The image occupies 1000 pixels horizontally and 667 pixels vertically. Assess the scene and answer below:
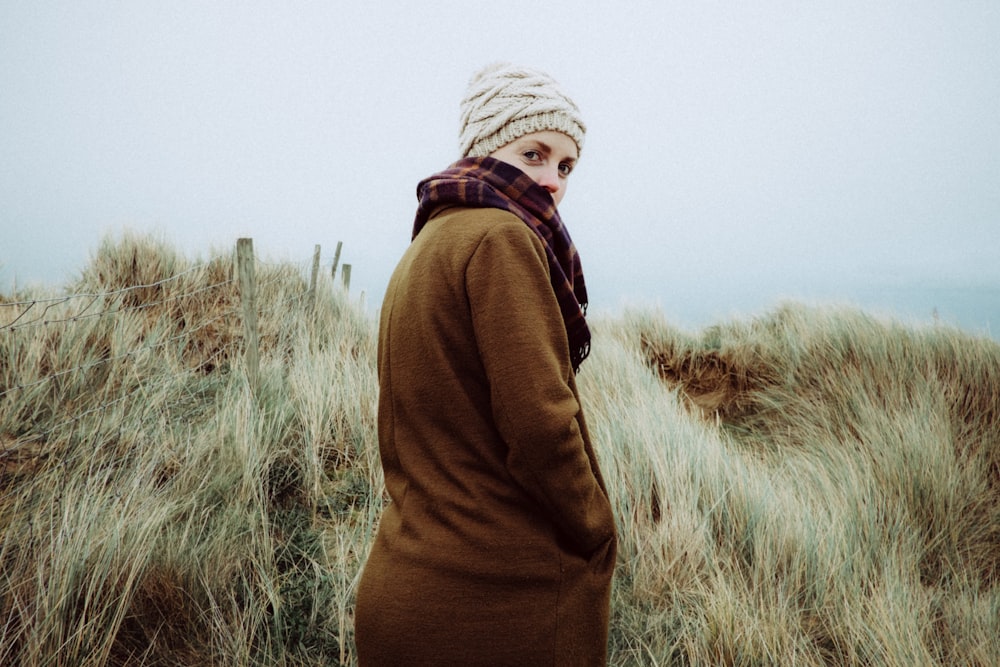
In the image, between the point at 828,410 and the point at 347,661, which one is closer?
the point at 347,661

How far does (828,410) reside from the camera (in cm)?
507

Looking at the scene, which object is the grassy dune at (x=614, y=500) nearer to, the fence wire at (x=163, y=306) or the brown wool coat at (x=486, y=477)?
the fence wire at (x=163, y=306)

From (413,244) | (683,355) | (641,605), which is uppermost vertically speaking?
(413,244)

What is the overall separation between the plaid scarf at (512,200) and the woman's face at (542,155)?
9cm

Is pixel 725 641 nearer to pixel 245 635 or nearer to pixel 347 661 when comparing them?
pixel 347 661

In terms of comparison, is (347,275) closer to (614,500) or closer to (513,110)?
(614,500)

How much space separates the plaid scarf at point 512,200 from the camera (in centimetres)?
127

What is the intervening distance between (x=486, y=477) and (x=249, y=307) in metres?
3.98

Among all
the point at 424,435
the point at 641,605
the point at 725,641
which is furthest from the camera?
the point at 641,605

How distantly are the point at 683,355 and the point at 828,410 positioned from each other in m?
1.87

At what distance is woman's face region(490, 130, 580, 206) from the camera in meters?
1.49

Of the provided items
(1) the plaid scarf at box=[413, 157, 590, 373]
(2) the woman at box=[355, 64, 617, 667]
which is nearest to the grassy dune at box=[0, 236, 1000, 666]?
(2) the woman at box=[355, 64, 617, 667]

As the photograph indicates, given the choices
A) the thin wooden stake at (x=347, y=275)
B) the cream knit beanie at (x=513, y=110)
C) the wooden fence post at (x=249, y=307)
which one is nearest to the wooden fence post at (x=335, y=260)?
the thin wooden stake at (x=347, y=275)

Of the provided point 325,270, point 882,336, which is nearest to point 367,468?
point 325,270
